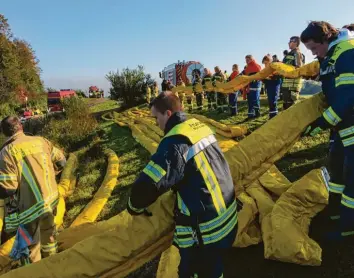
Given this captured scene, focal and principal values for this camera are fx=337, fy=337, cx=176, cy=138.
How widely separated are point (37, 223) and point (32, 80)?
1409 inches

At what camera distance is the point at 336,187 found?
357 cm

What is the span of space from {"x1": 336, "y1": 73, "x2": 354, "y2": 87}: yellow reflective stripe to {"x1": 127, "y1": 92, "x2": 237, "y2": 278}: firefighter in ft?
4.58

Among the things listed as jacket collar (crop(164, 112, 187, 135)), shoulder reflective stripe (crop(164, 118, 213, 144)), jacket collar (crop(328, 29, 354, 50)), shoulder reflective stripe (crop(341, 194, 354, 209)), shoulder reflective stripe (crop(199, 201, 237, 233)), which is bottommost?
shoulder reflective stripe (crop(341, 194, 354, 209))

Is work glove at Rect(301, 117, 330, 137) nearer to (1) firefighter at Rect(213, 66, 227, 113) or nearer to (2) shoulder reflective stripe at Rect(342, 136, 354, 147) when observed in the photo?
(2) shoulder reflective stripe at Rect(342, 136, 354, 147)

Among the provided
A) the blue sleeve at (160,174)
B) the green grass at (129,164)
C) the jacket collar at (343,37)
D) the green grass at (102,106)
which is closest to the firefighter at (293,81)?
the green grass at (129,164)

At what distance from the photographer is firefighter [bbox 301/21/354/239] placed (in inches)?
115

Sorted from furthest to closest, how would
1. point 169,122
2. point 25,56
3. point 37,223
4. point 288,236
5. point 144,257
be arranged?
point 25,56 < point 37,223 < point 288,236 < point 144,257 < point 169,122

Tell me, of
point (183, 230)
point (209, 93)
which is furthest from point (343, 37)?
point (209, 93)

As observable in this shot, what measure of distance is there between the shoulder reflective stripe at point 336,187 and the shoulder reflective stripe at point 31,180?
3.18 metres

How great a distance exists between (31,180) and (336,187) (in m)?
3.30

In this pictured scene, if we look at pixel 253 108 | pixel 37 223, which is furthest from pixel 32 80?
pixel 37 223

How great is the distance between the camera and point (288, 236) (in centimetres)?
307

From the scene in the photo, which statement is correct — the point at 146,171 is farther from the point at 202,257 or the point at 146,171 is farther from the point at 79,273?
the point at 79,273

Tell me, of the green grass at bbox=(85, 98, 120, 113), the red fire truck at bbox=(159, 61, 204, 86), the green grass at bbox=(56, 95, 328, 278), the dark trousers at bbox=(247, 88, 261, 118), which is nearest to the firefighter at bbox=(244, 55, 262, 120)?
the dark trousers at bbox=(247, 88, 261, 118)
